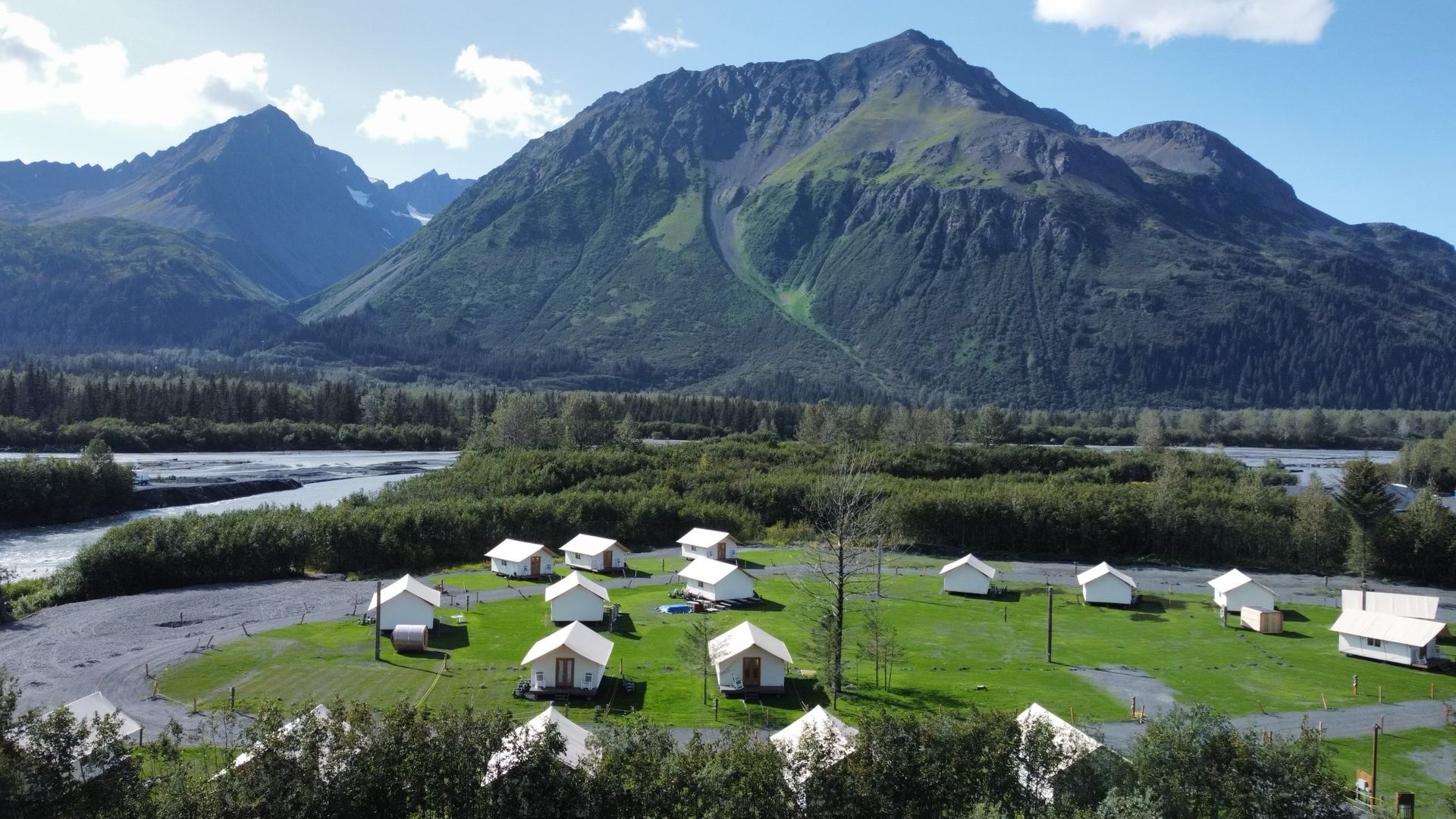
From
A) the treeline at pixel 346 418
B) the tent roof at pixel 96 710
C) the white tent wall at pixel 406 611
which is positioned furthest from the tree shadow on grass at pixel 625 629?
the treeline at pixel 346 418

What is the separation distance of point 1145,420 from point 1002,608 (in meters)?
140

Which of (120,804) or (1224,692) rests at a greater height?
(120,804)

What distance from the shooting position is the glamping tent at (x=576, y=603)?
168ft

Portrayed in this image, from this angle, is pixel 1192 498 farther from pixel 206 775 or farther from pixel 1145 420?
pixel 1145 420

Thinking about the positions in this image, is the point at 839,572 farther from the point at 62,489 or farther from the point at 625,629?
the point at 62,489

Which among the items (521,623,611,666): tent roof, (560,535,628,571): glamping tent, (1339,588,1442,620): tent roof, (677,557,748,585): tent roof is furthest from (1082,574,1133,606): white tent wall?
(521,623,611,666): tent roof

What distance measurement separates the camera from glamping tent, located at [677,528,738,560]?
70000 mm

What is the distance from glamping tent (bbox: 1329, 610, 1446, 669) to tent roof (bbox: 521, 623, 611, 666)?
3875 cm

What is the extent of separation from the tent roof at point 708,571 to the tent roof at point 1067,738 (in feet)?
101

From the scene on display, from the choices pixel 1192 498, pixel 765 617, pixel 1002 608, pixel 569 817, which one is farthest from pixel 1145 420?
pixel 569 817

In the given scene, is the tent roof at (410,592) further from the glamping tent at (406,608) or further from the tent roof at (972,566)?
the tent roof at (972,566)

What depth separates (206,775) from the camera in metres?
→ 23.7

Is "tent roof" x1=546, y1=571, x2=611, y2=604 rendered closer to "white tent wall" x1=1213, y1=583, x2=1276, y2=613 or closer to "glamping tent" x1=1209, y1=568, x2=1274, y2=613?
"glamping tent" x1=1209, y1=568, x2=1274, y2=613

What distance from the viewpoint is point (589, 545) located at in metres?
68.6
